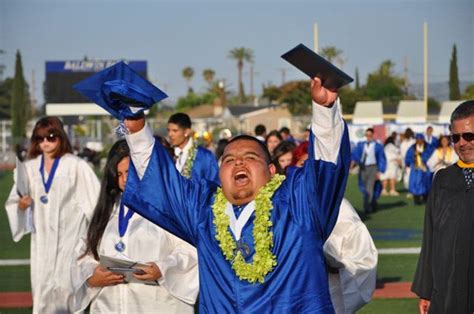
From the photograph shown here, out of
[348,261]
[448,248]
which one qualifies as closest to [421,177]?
[348,261]

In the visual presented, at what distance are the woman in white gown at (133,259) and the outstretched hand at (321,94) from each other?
254cm

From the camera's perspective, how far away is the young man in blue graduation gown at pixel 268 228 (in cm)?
518

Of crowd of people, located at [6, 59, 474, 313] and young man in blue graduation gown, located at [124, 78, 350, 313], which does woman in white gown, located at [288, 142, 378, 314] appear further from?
young man in blue graduation gown, located at [124, 78, 350, 313]

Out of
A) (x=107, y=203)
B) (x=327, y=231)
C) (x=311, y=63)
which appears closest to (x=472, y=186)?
(x=327, y=231)

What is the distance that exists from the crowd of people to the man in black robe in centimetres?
2

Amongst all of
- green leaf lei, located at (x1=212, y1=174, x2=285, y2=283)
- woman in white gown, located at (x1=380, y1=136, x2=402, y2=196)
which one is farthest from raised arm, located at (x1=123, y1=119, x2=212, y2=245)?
woman in white gown, located at (x1=380, y1=136, x2=402, y2=196)

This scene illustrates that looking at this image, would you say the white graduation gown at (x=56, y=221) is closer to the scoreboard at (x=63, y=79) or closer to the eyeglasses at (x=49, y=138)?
the eyeglasses at (x=49, y=138)

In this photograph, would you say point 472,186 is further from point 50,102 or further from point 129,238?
point 50,102

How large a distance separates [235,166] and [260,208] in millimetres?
241

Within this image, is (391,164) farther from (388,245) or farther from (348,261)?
(348,261)

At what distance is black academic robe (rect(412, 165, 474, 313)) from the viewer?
21.2 ft

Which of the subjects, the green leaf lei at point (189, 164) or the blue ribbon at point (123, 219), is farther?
the green leaf lei at point (189, 164)

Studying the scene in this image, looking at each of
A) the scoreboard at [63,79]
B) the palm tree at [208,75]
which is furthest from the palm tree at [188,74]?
the scoreboard at [63,79]

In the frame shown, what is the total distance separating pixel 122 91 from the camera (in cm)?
543
